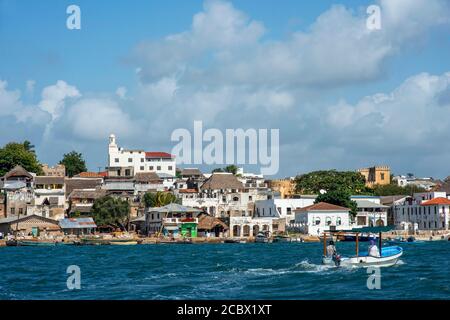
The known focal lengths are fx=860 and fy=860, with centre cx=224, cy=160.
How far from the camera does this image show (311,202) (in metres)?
109

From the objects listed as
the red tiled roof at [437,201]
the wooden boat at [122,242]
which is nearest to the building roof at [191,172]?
the red tiled roof at [437,201]

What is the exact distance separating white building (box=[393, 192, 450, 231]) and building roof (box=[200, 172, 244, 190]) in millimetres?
21237

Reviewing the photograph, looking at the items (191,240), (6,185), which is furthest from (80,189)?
(191,240)

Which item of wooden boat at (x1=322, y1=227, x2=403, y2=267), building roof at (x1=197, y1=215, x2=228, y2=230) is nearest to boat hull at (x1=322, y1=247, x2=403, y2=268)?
wooden boat at (x1=322, y1=227, x2=403, y2=267)

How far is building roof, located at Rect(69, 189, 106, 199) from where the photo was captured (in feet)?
356

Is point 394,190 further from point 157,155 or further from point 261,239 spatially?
point 261,239

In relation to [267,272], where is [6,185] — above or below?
above

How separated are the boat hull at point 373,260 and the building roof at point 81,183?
7574 cm

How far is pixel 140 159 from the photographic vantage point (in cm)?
13250

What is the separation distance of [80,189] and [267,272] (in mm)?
74340
